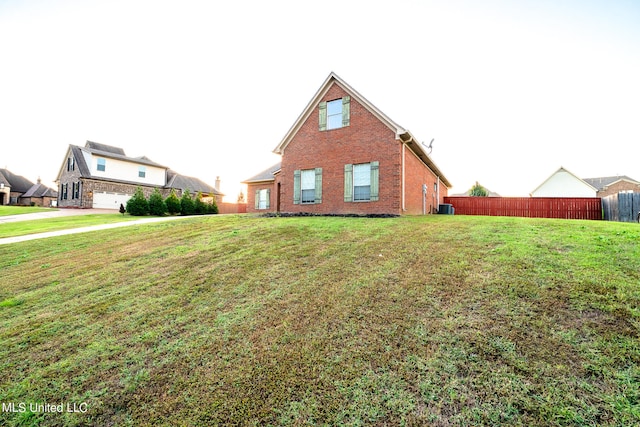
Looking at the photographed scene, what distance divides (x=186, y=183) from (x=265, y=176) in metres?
20.1

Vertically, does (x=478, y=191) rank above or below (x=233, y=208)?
above

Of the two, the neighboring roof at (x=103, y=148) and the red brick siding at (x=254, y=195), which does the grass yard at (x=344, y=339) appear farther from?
the neighboring roof at (x=103, y=148)

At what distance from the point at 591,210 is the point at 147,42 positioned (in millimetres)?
27459

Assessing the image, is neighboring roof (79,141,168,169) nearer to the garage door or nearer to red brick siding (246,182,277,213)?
the garage door

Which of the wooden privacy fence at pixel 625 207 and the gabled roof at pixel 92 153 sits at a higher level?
the gabled roof at pixel 92 153

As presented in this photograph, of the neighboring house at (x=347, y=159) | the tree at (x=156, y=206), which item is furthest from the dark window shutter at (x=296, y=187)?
the tree at (x=156, y=206)

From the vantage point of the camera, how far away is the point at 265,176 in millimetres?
23891

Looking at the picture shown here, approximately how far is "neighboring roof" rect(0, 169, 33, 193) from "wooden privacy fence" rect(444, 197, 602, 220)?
207 feet

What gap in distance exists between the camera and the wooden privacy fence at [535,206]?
1830cm

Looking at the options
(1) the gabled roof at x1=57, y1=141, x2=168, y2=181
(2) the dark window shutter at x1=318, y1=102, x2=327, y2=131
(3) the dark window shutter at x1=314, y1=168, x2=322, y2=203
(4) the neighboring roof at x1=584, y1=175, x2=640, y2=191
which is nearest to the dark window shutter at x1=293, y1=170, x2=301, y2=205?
(3) the dark window shutter at x1=314, y1=168, x2=322, y2=203

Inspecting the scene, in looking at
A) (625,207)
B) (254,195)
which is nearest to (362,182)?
(625,207)

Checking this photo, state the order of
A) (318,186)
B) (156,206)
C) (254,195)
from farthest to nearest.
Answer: (254,195), (156,206), (318,186)

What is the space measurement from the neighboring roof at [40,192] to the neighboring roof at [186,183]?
21.5 meters

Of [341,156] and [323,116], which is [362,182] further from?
[323,116]
